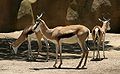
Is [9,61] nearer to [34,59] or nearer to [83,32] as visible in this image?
[34,59]

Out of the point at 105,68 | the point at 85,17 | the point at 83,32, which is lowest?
the point at 105,68

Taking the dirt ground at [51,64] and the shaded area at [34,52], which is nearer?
the dirt ground at [51,64]

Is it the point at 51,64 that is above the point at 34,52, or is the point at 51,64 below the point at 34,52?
below

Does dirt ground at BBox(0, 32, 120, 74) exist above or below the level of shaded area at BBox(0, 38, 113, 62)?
below

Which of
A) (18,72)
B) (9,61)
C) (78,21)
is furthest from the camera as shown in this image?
(78,21)

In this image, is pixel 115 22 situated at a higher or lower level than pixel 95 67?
higher

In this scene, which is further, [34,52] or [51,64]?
[34,52]

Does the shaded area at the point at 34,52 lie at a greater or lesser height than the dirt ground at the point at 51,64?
greater

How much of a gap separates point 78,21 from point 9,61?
12.2 m

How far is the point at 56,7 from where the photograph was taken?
2664cm

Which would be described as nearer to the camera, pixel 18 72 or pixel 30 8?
pixel 18 72

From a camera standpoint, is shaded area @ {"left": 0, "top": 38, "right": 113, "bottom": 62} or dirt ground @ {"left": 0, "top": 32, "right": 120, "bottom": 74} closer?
dirt ground @ {"left": 0, "top": 32, "right": 120, "bottom": 74}

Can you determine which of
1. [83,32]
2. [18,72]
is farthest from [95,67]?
[18,72]

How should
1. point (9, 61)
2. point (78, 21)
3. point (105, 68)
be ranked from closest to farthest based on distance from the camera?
point (105, 68)
point (9, 61)
point (78, 21)
